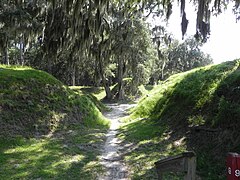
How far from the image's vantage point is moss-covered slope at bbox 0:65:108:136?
31.1 ft

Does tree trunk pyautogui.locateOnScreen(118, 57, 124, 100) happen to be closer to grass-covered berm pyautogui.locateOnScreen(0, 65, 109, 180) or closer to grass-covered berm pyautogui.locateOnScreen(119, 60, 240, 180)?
grass-covered berm pyautogui.locateOnScreen(0, 65, 109, 180)

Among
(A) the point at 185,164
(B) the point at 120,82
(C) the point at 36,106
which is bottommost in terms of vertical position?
(A) the point at 185,164

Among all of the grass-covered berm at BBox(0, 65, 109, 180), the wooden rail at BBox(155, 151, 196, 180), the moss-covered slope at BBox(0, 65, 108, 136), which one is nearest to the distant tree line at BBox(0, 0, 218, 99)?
the moss-covered slope at BBox(0, 65, 108, 136)

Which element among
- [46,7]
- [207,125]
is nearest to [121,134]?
[207,125]

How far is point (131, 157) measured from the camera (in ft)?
25.5

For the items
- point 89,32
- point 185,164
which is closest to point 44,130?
point 185,164

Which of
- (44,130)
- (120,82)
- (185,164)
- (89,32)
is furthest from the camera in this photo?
(120,82)

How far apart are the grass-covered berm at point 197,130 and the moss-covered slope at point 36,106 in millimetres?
2398

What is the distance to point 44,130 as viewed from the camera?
9.95 meters

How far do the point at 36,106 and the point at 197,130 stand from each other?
579 centimetres

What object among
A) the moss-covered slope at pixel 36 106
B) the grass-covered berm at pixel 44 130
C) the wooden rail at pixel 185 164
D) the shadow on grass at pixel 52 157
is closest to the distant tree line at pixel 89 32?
the moss-covered slope at pixel 36 106

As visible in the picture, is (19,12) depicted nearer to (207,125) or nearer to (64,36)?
(64,36)

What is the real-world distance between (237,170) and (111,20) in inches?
735

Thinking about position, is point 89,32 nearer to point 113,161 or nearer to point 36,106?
point 36,106
